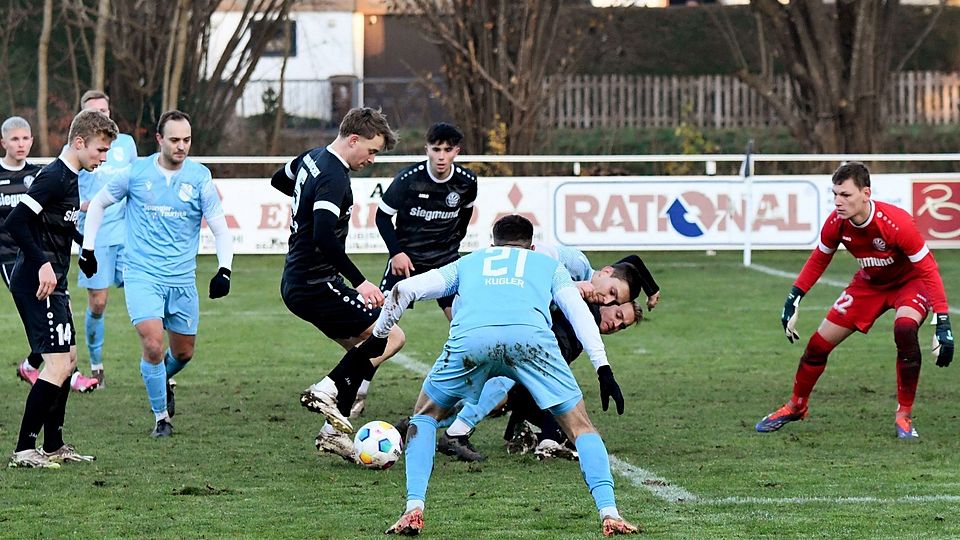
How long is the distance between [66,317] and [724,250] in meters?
14.1

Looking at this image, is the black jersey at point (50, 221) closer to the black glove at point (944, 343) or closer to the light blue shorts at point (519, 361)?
the light blue shorts at point (519, 361)

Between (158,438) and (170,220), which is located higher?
(170,220)

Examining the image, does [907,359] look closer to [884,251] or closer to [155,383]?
[884,251]

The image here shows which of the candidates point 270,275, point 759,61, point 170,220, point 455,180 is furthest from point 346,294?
point 759,61

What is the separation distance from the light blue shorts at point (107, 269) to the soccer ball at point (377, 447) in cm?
423

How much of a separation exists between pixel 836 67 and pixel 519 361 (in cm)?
2061

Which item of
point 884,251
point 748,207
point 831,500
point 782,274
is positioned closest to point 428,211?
point 884,251

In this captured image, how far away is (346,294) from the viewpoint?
8703mm

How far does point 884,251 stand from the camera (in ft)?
29.2

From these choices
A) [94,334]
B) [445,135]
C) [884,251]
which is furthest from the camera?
[94,334]

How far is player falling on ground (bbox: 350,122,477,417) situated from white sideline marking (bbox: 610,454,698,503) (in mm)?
2765

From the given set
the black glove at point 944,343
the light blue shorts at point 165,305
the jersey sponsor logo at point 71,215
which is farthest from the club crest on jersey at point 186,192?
the black glove at point 944,343

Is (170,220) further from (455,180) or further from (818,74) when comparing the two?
(818,74)

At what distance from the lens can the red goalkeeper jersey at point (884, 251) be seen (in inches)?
347
